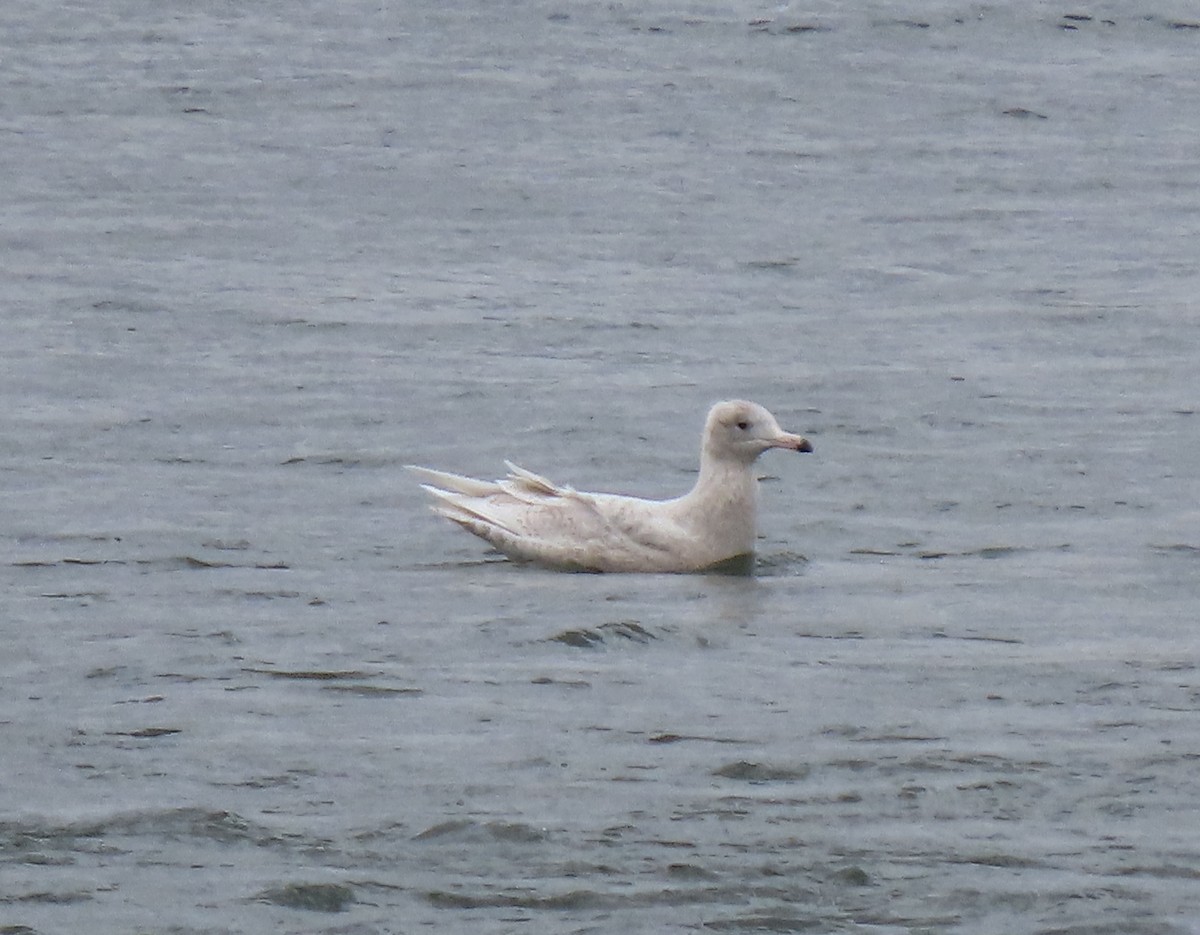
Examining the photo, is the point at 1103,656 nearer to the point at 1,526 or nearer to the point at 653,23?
the point at 1,526

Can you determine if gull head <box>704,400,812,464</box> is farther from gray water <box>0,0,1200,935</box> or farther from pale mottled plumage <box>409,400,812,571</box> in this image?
gray water <box>0,0,1200,935</box>

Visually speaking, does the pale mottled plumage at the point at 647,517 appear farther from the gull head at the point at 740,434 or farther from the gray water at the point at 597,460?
the gray water at the point at 597,460

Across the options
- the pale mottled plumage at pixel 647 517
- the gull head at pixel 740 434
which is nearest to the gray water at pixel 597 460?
the pale mottled plumage at pixel 647 517

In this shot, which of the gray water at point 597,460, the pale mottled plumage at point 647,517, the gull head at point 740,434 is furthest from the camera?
the gull head at point 740,434

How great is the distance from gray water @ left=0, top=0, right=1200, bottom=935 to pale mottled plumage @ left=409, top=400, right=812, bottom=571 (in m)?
0.18

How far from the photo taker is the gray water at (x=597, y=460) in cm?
832

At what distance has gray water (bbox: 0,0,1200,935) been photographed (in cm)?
832

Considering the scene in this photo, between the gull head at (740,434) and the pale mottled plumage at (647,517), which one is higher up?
the gull head at (740,434)

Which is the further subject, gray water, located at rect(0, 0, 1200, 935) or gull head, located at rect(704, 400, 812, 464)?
gull head, located at rect(704, 400, 812, 464)

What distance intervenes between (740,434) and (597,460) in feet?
7.81

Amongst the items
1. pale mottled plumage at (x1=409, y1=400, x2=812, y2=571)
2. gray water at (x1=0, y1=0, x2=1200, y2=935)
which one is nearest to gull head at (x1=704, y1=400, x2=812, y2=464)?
pale mottled plumage at (x1=409, y1=400, x2=812, y2=571)

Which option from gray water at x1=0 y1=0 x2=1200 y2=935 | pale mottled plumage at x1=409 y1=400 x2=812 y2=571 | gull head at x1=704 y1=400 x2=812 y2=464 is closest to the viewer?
gray water at x1=0 y1=0 x2=1200 y2=935

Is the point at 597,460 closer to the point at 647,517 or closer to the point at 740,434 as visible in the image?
the point at 740,434

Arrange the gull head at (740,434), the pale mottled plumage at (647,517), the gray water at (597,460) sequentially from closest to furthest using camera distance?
1. the gray water at (597,460)
2. the pale mottled plumage at (647,517)
3. the gull head at (740,434)
